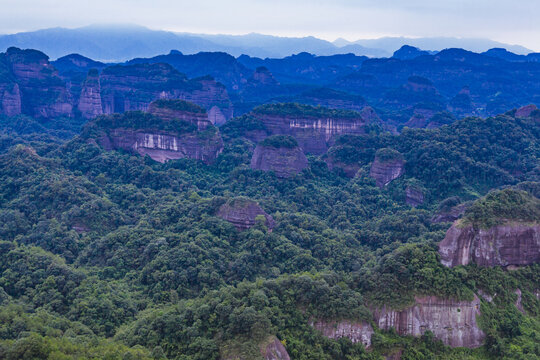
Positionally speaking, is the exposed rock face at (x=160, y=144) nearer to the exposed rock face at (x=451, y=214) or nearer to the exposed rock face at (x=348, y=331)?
the exposed rock face at (x=451, y=214)

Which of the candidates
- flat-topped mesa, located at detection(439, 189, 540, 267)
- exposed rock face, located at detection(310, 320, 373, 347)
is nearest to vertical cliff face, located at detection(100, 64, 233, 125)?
flat-topped mesa, located at detection(439, 189, 540, 267)

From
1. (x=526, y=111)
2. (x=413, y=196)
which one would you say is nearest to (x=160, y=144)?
(x=413, y=196)

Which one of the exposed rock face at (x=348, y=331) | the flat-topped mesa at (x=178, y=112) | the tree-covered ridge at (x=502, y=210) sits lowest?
the exposed rock face at (x=348, y=331)

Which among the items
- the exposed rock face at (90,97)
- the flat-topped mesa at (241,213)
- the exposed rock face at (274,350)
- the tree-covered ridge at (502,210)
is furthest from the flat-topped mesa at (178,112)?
the exposed rock face at (274,350)

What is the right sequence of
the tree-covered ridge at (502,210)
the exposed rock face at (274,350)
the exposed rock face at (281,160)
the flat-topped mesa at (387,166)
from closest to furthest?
the exposed rock face at (274,350), the tree-covered ridge at (502,210), the flat-topped mesa at (387,166), the exposed rock face at (281,160)

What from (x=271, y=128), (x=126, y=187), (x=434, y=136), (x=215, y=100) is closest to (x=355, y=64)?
(x=215, y=100)

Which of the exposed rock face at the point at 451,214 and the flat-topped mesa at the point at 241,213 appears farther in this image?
the exposed rock face at the point at 451,214
